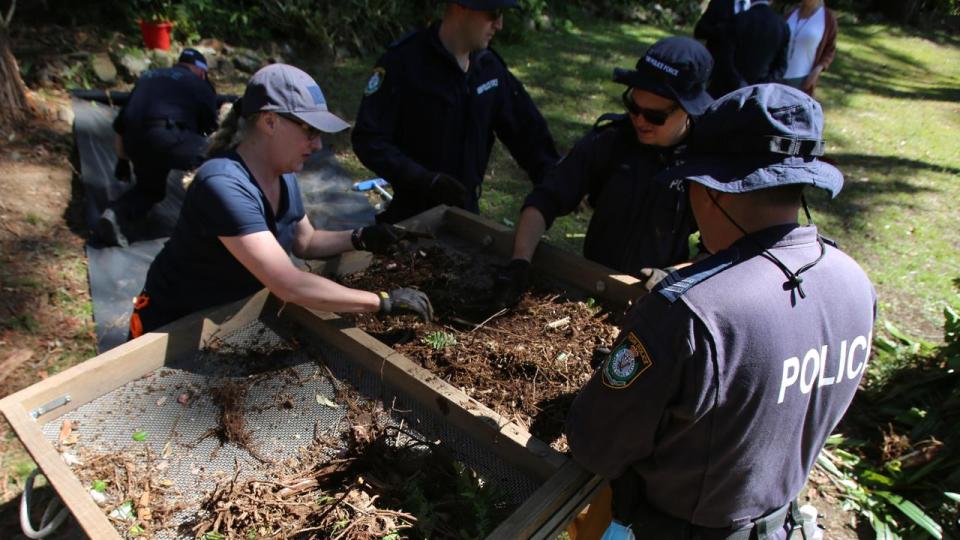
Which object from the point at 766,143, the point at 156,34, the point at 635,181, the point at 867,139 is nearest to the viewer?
the point at 766,143

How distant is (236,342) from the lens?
2.22 m

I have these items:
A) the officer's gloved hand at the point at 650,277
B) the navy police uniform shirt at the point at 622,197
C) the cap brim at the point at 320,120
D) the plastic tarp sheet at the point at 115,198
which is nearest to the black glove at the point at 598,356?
the officer's gloved hand at the point at 650,277

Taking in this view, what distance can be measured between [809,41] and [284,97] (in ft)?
19.8

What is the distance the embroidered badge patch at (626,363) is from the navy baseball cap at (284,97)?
1403 millimetres

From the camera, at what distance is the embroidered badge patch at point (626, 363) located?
1.36m

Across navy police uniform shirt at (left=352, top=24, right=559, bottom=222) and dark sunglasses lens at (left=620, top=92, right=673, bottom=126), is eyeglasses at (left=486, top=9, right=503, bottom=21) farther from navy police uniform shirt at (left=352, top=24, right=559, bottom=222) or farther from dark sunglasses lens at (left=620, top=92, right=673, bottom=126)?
dark sunglasses lens at (left=620, top=92, right=673, bottom=126)

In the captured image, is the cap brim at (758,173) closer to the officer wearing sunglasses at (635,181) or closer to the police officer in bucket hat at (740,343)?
the police officer in bucket hat at (740,343)

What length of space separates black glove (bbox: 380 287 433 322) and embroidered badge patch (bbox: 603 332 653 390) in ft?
3.48

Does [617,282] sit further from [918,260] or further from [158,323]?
[918,260]

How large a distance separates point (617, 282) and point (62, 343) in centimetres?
376

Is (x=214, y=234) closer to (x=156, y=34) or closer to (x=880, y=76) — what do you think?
(x=156, y=34)

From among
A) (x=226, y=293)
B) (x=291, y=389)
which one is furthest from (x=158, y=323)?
(x=291, y=389)

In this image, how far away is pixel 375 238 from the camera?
269 cm

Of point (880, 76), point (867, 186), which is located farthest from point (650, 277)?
point (880, 76)
